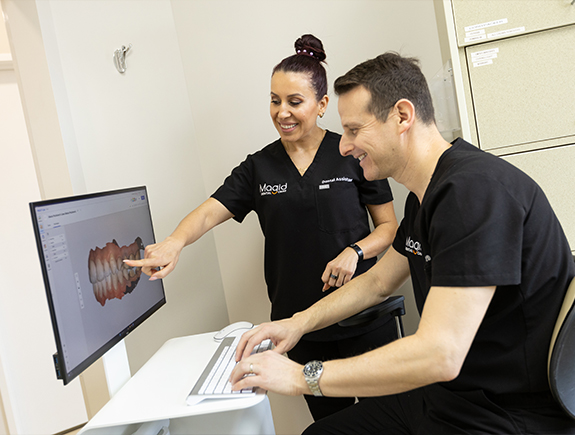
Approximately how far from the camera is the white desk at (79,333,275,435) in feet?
3.27

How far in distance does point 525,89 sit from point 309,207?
80 cm

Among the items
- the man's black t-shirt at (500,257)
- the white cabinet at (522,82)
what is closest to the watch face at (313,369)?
the man's black t-shirt at (500,257)

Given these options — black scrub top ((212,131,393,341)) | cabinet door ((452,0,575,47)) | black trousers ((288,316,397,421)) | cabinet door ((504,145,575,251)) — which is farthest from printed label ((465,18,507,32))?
black trousers ((288,316,397,421))

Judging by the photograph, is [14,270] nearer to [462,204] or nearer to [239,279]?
[239,279]

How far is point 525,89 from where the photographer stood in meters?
1.46

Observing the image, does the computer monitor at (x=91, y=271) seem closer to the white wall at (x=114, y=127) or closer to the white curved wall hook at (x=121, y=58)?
the white wall at (x=114, y=127)

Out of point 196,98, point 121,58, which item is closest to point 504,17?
point 196,98

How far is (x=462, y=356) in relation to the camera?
0.85 metres

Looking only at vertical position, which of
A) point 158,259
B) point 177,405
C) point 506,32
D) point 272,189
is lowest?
point 177,405

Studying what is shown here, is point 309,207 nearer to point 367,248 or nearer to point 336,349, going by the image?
point 367,248

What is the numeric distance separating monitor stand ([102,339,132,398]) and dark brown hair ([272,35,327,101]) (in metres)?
1.06

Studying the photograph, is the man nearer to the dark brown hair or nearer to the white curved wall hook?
the dark brown hair

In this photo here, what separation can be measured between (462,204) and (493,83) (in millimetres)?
794

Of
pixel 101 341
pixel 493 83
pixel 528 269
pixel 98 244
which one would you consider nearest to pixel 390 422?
pixel 528 269
